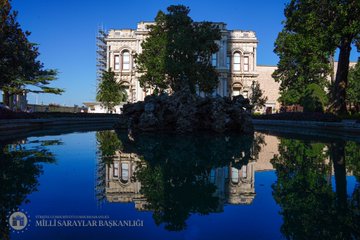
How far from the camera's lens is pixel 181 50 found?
26.9 m

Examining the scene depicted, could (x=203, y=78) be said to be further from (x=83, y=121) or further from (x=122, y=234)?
(x=122, y=234)

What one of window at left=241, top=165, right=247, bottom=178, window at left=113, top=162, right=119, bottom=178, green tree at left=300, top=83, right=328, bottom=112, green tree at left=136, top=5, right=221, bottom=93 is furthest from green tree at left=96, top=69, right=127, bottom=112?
window at left=241, top=165, right=247, bottom=178

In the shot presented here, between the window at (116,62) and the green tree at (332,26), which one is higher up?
the window at (116,62)

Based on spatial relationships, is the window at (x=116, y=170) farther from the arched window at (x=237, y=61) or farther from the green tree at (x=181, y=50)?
the arched window at (x=237, y=61)

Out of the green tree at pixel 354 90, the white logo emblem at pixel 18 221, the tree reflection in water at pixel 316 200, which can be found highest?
the green tree at pixel 354 90

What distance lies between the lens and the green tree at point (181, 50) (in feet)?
88.4

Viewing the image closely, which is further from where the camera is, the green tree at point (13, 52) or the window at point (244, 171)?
the green tree at point (13, 52)

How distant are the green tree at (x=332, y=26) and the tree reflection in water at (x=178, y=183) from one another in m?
13.1

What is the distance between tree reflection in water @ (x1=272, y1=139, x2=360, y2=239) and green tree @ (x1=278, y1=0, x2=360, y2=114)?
12.5 metres

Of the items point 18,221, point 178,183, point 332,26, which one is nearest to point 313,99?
point 332,26

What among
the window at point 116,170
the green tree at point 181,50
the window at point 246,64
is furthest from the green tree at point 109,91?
the window at point 116,170

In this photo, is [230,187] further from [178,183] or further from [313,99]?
[313,99]

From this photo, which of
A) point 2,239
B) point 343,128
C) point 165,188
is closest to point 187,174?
point 165,188

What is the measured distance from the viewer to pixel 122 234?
8.07ft
